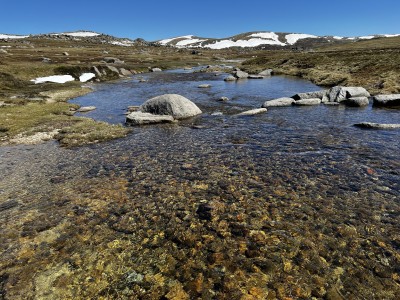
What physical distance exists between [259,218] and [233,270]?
2.80 metres

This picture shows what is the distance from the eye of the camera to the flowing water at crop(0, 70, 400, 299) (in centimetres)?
739

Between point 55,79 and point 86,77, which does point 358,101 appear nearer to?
point 55,79

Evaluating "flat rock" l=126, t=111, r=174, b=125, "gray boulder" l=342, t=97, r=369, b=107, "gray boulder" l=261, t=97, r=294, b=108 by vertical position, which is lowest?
"flat rock" l=126, t=111, r=174, b=125

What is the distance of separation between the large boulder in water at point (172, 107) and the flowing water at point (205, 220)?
9603mm

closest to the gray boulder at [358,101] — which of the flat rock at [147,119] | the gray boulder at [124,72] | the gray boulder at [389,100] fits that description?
the gray boulder at [389,100]

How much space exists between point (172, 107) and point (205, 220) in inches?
772

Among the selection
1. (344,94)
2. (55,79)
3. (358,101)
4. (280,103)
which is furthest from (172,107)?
(55,79)

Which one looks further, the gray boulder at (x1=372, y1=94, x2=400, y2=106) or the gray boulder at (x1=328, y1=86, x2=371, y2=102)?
the gray boulder at (x1=328, y1=86, x2=371, y2=102)

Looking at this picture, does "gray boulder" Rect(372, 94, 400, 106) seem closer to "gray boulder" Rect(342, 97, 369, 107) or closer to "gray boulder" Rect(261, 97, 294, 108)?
"gray boulder" Rect(342, 97, 369, 107)

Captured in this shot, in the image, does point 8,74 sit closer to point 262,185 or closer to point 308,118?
point 308,118

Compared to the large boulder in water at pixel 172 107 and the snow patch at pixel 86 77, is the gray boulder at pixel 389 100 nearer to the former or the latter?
the large boulder in water at pixel 172 107

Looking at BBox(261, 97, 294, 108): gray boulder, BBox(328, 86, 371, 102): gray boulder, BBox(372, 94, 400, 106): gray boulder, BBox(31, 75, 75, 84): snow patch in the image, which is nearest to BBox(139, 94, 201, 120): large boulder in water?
BBox(261, 97, 294, 108): gray boulder

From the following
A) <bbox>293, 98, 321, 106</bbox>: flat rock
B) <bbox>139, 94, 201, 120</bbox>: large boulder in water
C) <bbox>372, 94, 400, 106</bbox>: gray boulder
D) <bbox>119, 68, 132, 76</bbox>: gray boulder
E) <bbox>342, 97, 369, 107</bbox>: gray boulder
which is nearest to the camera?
<bbox>139, 94, 201, 120</bbox>: large boulder in water

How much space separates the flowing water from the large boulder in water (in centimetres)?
960
